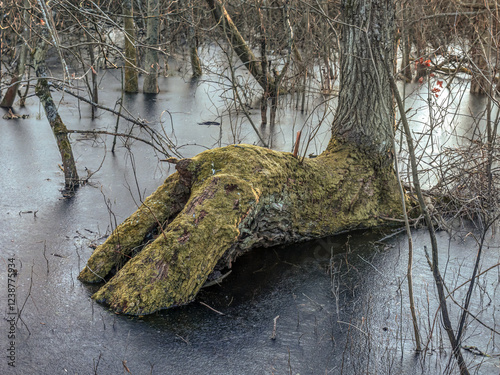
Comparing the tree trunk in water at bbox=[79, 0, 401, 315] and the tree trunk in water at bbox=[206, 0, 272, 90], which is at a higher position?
the tree trunk in water at bbox=[206, 0, 272, 90]

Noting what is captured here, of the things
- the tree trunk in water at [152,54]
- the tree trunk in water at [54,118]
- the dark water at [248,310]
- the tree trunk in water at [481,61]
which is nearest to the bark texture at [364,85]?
the tree trunk in water at [481,61]

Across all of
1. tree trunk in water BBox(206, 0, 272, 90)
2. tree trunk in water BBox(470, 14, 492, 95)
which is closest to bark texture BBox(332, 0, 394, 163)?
tree trunk in water BBox(470, 14, 492, 95)

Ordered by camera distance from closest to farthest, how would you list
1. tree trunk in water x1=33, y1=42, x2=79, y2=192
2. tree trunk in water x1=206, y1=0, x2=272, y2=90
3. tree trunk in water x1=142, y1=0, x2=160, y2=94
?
tree trunk in water x1=33, y1=42, x2=79, y2=192 < tree trunk in water x1=206, y1=0, x2=272, y2=90 < tree trunk in water x1=142, y1=0, x2=160, y2=94

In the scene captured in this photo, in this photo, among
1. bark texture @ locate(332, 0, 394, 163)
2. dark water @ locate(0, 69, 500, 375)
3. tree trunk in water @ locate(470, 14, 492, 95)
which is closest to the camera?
dark water @ locate(0, 69, 500, 375)

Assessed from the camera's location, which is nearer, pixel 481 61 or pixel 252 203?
pixel 252 203

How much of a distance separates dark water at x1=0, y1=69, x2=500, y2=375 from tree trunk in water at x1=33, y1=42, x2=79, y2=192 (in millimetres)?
333

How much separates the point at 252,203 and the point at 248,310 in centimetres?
118

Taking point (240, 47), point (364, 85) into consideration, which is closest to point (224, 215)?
point (364, 85)

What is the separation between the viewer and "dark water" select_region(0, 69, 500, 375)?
14.1 feet

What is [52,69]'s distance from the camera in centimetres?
1945

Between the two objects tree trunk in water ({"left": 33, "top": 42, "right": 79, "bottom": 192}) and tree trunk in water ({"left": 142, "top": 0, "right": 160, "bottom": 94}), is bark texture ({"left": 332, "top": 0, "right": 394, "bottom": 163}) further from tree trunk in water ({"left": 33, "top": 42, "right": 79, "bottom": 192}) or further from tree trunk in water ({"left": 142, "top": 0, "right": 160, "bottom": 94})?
tree trunk in water ({"left": 142, "top": 0, "right": 160, "bottom": 94})

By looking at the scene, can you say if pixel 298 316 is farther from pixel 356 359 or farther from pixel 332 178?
pixel 332 178

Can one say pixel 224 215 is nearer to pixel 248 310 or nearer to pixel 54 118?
pixel 248 310

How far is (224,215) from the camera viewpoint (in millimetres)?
5461
